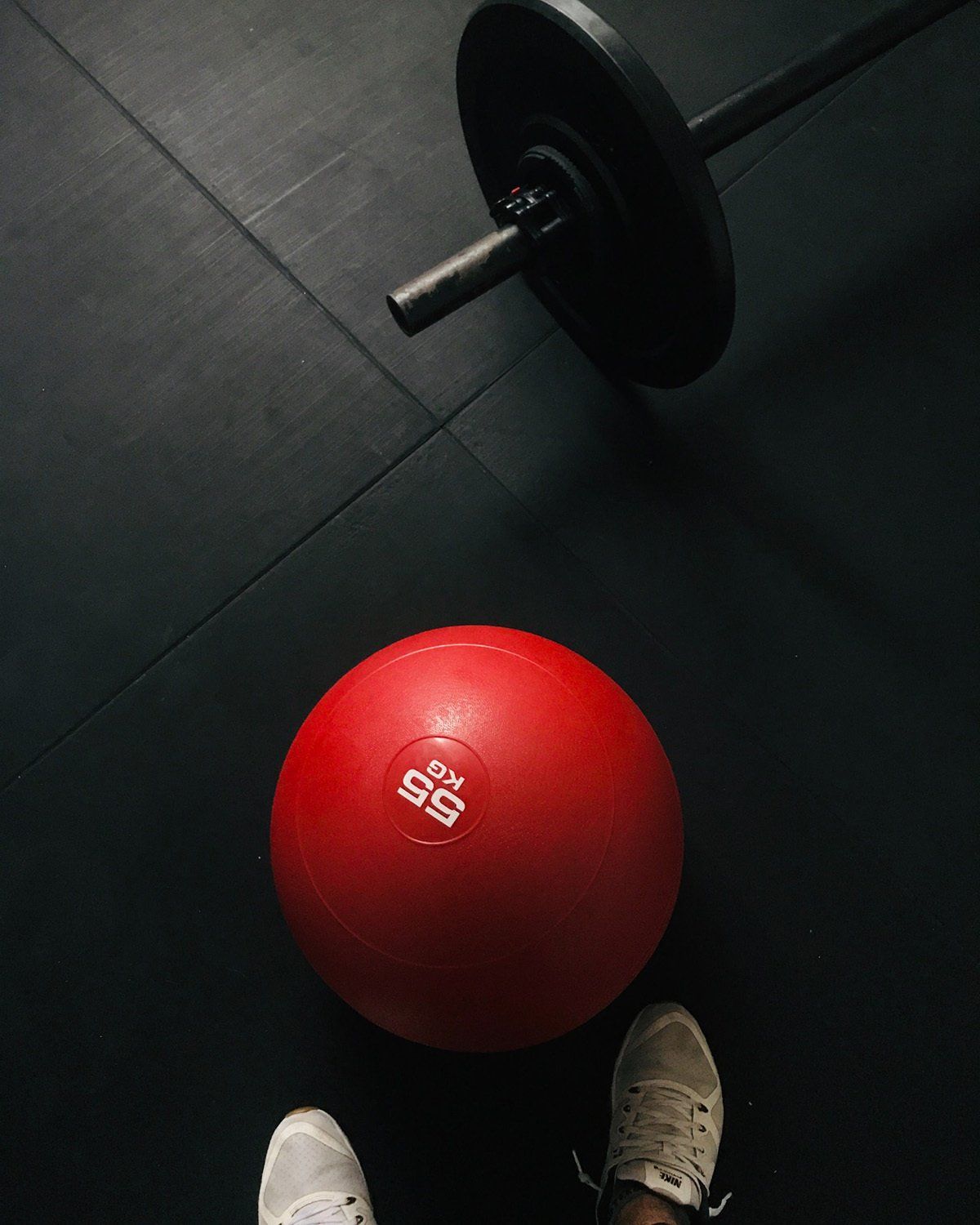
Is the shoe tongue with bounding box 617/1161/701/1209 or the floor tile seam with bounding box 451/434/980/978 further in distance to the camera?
the floor tile seam with bounding box 451/434/980/978

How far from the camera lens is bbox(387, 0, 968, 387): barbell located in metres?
1.40

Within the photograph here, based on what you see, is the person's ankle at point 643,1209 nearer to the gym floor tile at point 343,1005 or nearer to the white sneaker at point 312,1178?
the gym floor tile at point 343,1005

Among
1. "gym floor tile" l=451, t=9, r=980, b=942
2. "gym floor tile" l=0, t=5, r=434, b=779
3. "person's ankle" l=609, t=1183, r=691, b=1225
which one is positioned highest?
"gym floor tile" l=0, t=5, r=434, b=779

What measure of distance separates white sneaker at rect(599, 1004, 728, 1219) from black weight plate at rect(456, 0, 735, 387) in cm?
116

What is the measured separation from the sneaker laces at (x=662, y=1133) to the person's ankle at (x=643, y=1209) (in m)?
0.05

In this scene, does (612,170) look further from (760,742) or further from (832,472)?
(760,742)

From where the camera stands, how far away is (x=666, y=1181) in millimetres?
1493

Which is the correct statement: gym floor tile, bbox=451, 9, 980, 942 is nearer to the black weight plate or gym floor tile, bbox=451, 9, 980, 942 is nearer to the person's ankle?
the black weight plate

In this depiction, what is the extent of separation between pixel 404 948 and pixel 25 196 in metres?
1.93

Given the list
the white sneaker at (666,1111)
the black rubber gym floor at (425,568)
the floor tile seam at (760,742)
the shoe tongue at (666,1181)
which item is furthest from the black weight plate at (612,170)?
the shoe tongue at (666,1181)

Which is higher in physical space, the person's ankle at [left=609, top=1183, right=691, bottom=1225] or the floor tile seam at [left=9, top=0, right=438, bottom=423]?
the floor tile seam at [left=9, top=0, right=438, bottom=423]

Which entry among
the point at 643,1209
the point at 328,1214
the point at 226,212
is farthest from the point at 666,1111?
the point at 226,212

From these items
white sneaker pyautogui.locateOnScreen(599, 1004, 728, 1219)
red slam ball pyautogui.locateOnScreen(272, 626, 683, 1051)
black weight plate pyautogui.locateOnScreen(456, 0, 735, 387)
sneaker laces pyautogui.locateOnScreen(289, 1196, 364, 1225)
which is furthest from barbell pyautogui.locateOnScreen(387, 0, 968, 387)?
sneaker laces pyautogui.locateOnScreen(289, 1196, 364, 1225)

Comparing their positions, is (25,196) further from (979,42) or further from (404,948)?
(979,42)
